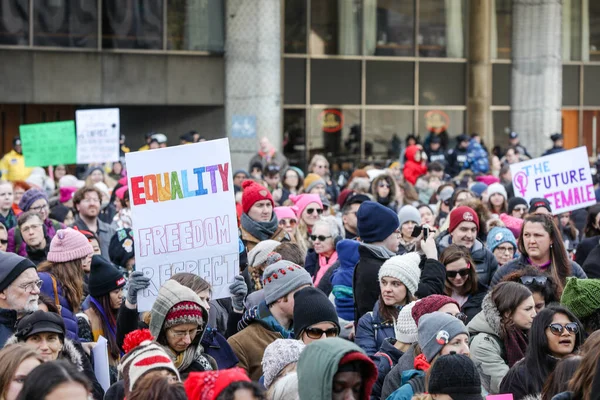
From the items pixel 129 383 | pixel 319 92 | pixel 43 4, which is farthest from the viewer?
pixel 319 92

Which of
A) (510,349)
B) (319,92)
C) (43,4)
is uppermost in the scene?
(43,4)

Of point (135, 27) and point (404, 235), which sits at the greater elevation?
point (135, 27)

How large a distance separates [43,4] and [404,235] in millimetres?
14718

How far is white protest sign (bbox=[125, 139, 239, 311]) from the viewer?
24.8 feet

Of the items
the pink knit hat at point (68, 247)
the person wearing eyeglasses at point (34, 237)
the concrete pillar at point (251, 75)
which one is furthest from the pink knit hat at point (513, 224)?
the concrete pillar at point (251, 75)

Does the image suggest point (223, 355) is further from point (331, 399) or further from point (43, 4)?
point (43, 4)

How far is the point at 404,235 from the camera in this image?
11039 mm

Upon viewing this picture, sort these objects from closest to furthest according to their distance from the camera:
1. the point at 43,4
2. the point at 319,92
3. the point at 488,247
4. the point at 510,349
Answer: the point at 510,349 → the point at 488,247 → the point at 43,4 → the point at 319,92

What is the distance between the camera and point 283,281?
22.9ft

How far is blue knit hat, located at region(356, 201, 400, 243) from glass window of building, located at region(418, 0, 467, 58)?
2008 cm

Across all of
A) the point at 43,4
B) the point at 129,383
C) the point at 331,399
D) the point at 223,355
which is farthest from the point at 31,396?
the point at 43,4

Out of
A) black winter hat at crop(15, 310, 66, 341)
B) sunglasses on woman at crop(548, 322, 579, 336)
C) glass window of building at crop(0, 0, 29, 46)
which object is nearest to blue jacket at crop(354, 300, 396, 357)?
sunglasses on woman at crop(548, 322, 579, 336)

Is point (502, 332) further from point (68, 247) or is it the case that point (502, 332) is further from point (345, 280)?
point (68, 247)

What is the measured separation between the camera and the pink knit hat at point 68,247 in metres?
8.45
